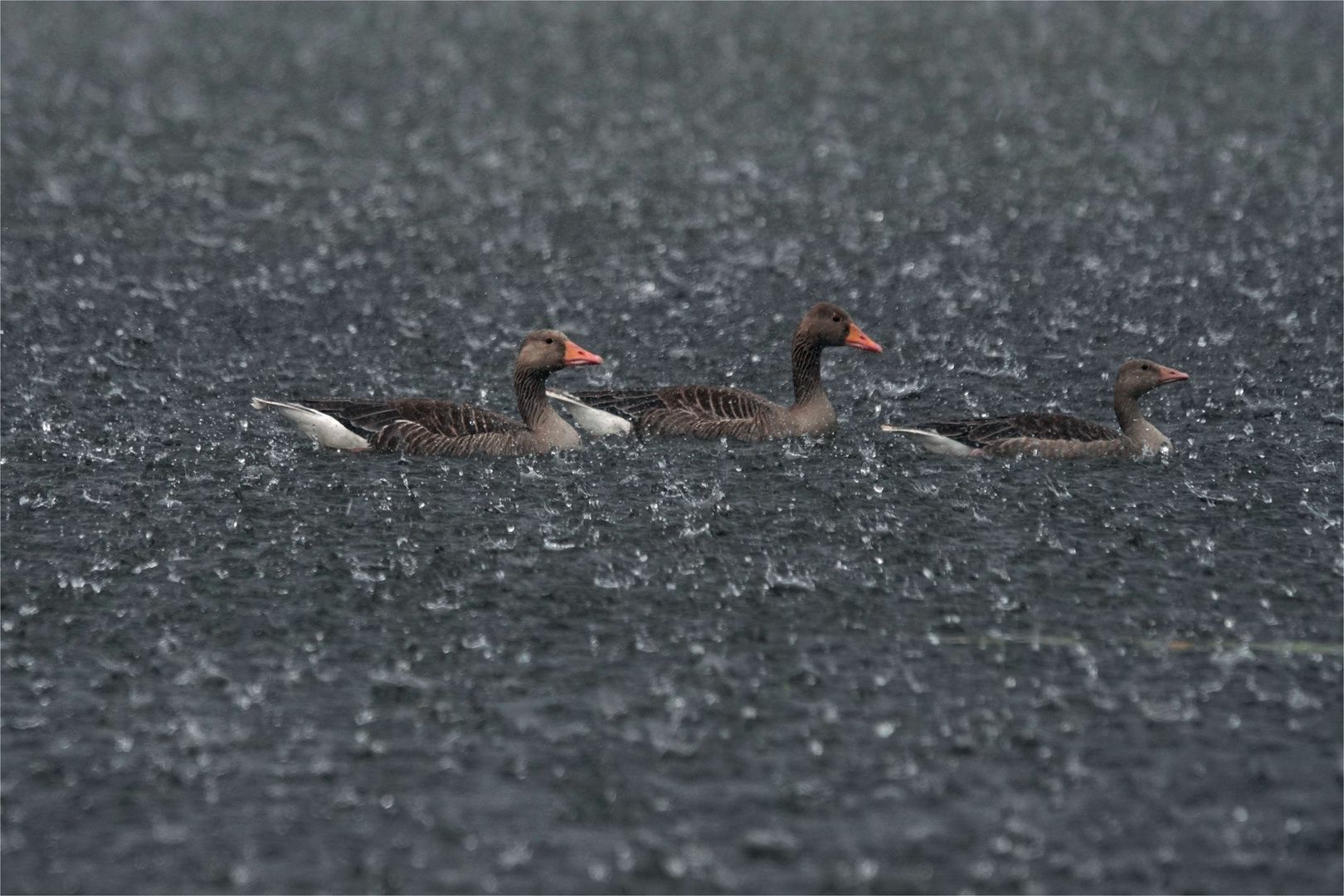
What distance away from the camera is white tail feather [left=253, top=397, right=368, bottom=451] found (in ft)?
59.1

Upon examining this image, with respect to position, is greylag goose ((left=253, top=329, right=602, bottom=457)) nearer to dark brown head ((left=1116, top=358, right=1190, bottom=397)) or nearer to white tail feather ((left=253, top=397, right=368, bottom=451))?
white tail feather ((left=253, top=397, right=368, bottom=451))

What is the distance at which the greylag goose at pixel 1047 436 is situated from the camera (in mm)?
17688

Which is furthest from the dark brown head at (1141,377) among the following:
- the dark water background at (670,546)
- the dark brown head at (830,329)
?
the dark brown head at (830,329)

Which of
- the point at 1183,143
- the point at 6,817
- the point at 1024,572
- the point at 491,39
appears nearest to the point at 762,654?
the point at 1024,572

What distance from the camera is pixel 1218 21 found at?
59.5 m

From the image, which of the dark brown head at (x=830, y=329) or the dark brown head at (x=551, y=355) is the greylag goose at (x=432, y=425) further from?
the dark brown head at (x=830, y=329)

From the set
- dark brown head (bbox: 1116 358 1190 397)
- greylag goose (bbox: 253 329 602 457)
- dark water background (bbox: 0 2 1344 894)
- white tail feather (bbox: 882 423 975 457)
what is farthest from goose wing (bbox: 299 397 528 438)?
dark brown head (bbox: 1116 358 1190 397)

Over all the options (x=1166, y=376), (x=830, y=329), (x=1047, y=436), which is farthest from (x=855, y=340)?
(x=1166, y=376)

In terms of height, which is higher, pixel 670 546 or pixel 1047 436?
pixel 1047 436

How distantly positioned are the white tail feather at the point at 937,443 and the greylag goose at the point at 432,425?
313 centimetres

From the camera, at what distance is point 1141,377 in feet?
59.8

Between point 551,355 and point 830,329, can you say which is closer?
point 551,355

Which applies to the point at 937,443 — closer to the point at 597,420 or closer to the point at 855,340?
the point at 855,340

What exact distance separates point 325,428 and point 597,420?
9.17ft
